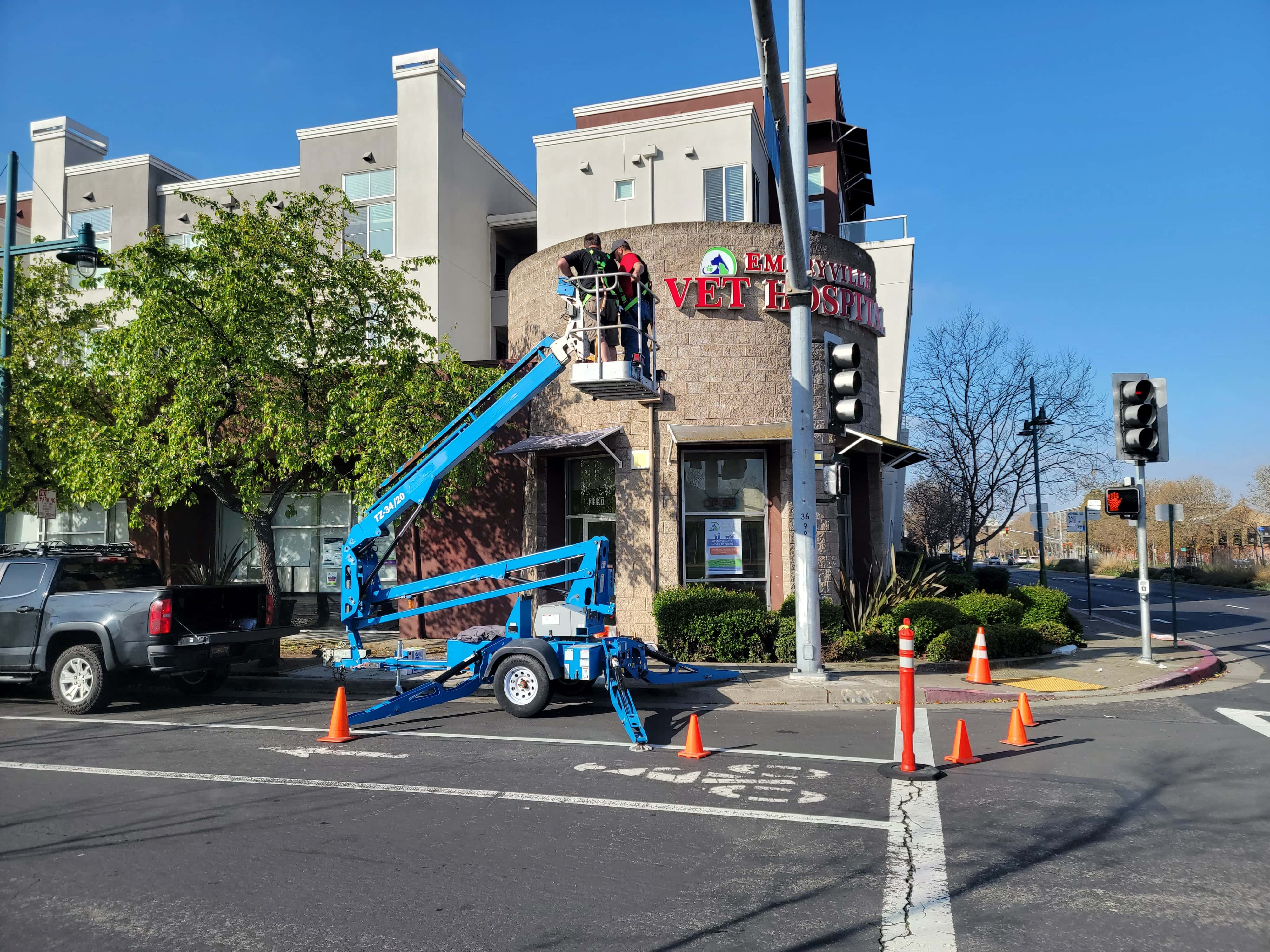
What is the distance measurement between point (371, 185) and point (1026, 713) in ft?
78.3

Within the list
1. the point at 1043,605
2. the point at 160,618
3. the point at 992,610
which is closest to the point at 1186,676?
the point at 992,610

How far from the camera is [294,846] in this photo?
5453 mm

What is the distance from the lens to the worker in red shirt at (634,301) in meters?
9.98

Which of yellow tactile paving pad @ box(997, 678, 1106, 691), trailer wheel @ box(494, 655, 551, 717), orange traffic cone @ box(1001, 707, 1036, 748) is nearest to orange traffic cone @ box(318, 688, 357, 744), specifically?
trailer wheel @ box(494, 655, 551, 717)

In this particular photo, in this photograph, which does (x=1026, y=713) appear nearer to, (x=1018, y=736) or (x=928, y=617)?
(x=1018, y=736)

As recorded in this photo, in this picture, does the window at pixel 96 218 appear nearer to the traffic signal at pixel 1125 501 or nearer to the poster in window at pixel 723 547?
the poster in window at pixel 723 547

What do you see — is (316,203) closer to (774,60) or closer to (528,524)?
(528,524)

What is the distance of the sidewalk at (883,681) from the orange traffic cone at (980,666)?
0.15m

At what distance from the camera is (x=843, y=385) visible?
10.1 m

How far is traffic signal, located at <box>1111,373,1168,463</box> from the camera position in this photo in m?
12.9

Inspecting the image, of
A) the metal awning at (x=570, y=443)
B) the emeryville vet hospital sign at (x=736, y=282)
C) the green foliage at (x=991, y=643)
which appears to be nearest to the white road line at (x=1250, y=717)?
the green foliage at (x=991, y=643)

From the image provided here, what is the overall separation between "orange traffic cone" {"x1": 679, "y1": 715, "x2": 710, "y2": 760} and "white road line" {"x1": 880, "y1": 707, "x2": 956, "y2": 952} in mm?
1696

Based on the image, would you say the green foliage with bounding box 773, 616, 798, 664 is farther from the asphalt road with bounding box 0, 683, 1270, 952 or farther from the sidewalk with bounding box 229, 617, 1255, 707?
the asphalt road with bounding box 0, 683, 1270, 952

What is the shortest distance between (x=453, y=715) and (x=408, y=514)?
273 centimetres
